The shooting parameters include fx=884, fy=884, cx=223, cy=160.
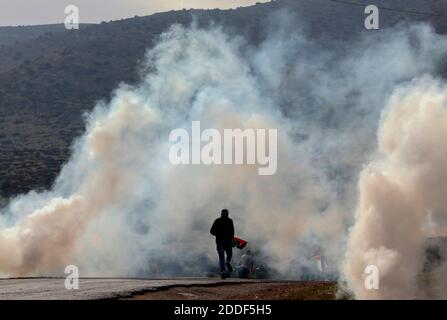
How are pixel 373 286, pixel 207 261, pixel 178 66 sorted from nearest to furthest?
pixel 373 286 < pixel 207 261 < pixel 178 66

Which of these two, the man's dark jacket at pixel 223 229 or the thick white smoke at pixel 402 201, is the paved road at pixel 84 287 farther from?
the thick white smoke at pixel 402 201

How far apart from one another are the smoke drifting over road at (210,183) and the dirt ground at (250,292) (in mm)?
1830

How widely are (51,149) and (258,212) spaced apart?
125 feet

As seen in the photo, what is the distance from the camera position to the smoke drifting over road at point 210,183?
19047 millimetres

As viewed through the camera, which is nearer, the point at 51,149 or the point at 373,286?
the point at 373,286

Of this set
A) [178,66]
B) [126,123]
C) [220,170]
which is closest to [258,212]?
[220,170]

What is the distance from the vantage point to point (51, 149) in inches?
2879

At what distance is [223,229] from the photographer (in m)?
21.4

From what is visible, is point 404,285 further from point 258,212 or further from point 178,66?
point 178,66

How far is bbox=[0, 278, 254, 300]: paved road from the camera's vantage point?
55.2ft
